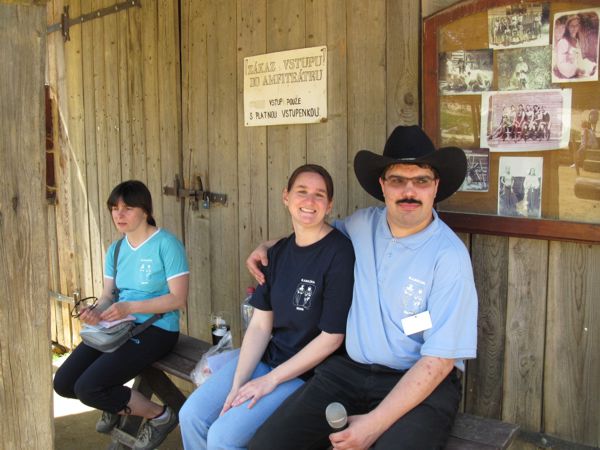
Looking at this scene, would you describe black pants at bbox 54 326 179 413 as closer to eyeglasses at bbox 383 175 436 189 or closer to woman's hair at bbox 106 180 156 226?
woman's hair at bbox 106 180 156 226

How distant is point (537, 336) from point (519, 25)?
1256 mm

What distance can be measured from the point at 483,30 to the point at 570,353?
135cm

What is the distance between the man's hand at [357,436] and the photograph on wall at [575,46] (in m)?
1.46

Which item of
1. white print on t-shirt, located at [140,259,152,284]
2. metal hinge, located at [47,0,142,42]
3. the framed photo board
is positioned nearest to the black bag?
white print on t-shirt, located at [140,259,152,284]

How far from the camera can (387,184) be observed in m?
2.45

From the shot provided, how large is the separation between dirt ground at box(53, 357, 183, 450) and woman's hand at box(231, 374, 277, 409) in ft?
5.17

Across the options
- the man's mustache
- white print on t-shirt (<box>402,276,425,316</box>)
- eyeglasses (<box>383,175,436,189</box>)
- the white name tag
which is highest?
eyeglasses (<box>383,175,436,189</box>)

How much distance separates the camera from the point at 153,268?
11.2ft

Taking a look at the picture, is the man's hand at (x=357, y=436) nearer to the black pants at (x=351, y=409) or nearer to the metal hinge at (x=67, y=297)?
the black pants at (x=351, y=409)

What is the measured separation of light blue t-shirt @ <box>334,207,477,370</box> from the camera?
2217mm

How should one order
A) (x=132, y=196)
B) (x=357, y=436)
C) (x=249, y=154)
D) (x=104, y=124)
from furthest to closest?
(x=104, y=124)
(x=249, y=154)
(x=132, y=196)
(x=357, y=436)

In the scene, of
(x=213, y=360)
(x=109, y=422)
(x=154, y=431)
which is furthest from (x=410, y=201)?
(x=109, y=422)

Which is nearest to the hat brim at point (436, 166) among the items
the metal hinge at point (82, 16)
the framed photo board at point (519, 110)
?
the framed photo board at point (519, 110)

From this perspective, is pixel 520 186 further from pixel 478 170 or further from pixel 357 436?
pixel 357 436
